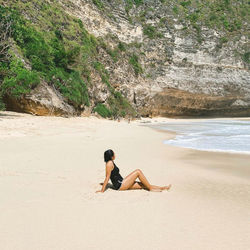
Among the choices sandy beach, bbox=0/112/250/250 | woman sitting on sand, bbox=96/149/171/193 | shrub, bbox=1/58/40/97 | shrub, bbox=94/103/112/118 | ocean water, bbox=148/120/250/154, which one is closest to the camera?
sandy beach, bbox=0/112/250/250

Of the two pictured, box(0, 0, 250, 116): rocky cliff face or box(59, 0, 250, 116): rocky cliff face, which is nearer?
box(0, 0, 250, 116): rocky cliff face

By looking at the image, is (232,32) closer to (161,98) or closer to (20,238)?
(161,98)

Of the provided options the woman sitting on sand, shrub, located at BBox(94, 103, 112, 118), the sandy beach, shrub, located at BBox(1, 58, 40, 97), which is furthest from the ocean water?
shrub, located at BBox(94, 103, 112, 118)

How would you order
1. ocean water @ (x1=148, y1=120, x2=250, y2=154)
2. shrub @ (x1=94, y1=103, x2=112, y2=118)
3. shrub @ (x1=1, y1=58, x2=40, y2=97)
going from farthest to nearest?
shrub @ (x1=94, y1=103, x2=112, y2=118) → shrub @ (x1=1, y1=58, x2=40, y2=97) → ocean water @ (x1=148, y1=120, x2=250, y2=154)

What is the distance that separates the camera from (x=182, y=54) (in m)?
40.9

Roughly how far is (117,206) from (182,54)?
40.7 m

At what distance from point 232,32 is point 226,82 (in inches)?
325

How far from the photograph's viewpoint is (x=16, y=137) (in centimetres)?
818

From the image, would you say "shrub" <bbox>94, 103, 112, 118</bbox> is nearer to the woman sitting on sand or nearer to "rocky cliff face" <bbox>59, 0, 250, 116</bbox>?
"rocky cliff face" <bbox>59, 0, 250, 116</bbox>

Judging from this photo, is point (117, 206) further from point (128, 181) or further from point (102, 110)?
point (102, 110)

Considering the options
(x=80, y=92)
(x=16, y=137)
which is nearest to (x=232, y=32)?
(x=80, y=92)

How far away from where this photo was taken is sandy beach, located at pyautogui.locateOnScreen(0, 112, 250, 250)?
7.51 ft

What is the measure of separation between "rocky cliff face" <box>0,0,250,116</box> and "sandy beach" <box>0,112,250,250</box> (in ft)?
106

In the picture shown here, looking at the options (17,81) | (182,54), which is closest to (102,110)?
(17,81)
